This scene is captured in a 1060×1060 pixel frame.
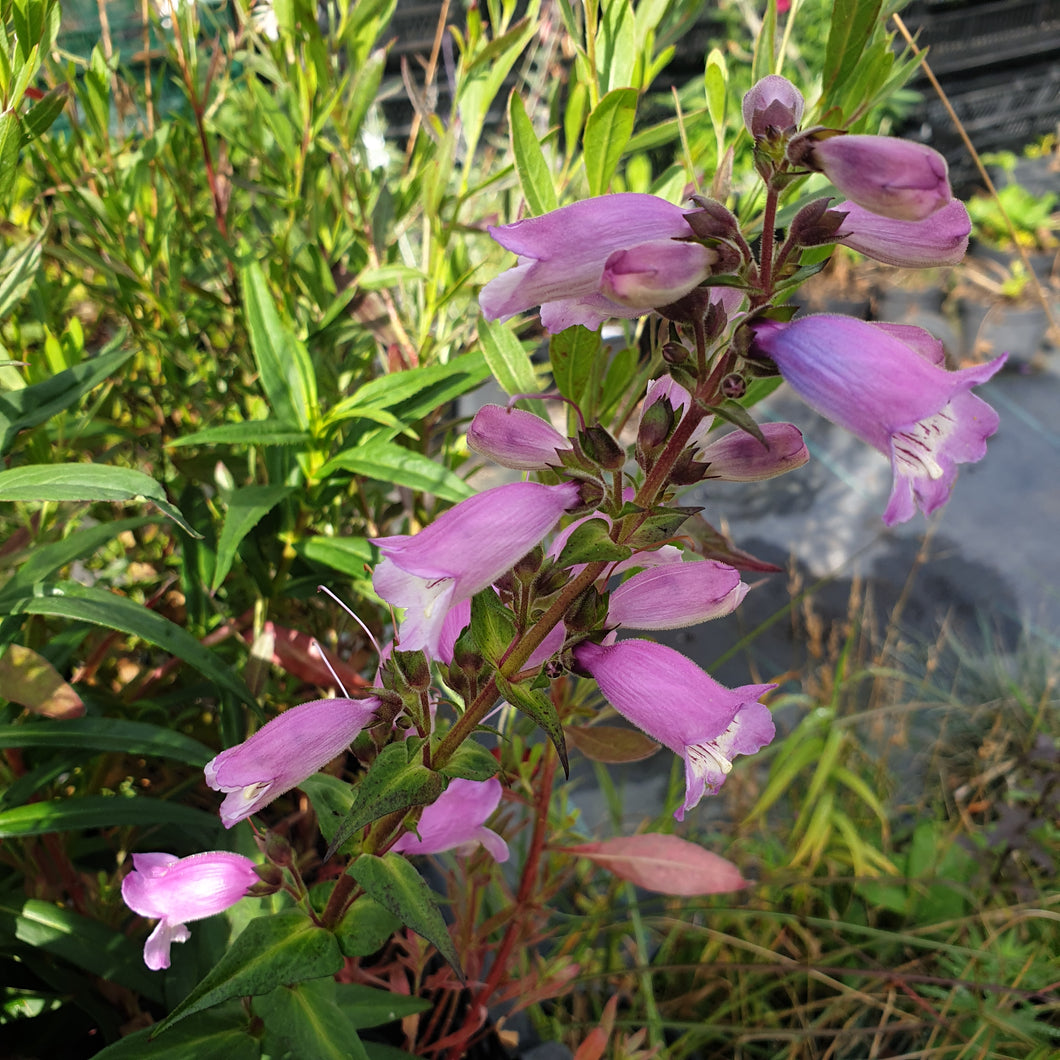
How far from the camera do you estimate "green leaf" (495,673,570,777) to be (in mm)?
427

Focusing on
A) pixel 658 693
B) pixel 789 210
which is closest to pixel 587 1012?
pixel 658 693

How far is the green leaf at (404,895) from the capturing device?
45cm

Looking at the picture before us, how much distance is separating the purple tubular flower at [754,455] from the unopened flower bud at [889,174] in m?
0.12

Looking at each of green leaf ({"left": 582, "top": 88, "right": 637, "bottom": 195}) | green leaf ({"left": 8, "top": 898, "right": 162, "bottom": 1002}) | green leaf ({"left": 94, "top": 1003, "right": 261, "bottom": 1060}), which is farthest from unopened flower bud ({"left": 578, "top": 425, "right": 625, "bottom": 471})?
green leaf ({"left": 8, "top": 898, "right": 162, "bottom": 1002})

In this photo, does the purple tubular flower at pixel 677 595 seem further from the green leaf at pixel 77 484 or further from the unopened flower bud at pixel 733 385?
the green leaf at pixel 77 484

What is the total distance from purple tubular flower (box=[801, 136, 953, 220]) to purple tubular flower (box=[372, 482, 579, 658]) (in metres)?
0.19

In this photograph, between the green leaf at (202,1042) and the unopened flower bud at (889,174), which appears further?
the green leaf at (202,1042)

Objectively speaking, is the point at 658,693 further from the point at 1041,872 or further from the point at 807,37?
the point at 807,37

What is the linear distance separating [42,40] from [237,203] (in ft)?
2.63

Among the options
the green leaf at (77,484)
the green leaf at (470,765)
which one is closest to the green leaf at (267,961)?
the green leaf at (470,765)

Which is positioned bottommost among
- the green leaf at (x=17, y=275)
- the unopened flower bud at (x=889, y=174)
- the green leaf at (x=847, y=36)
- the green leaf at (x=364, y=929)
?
the green leaf at (x=364, y=929)

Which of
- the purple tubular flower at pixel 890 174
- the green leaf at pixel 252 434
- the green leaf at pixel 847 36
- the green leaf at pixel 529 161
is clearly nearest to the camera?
the purple tubular flower at pixel 890 174

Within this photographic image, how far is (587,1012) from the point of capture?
46.3 inches

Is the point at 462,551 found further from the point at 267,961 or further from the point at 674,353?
the point at 267,961
